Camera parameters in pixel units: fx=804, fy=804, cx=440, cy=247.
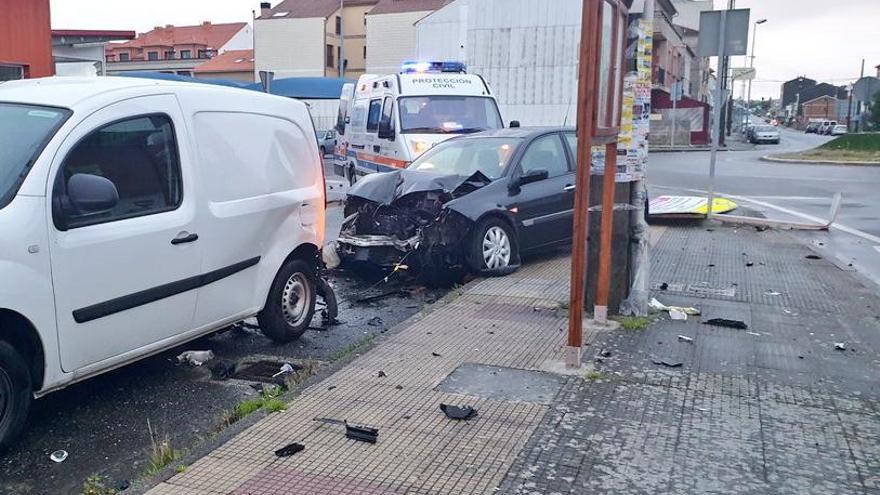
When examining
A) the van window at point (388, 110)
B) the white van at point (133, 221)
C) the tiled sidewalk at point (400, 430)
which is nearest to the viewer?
the tiled sidewalk at point (400, 430)

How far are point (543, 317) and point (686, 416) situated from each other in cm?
246

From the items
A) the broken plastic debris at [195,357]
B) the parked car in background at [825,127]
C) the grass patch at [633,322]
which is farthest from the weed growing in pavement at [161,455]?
the parked car in background at [825,127]

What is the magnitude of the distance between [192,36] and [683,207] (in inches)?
3009

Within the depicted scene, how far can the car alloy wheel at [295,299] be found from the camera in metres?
6.51

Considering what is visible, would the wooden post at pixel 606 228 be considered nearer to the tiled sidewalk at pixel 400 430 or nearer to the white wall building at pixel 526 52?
the tiled sidewalk at pixel 400 430

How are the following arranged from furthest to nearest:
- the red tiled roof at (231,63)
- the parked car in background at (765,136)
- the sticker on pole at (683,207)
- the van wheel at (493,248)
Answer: the red tiled roof at (231,63)
the parked car in background at (765,136)
the sticker on pole at (683,207)
the van wheel at (493,248)

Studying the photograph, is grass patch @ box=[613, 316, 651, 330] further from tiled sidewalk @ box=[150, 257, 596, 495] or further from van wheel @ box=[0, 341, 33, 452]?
van wheel @ box=[0, 341, 33, 452]

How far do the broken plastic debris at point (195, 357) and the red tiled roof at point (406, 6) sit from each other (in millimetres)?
55986

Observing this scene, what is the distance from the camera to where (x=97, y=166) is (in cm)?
475

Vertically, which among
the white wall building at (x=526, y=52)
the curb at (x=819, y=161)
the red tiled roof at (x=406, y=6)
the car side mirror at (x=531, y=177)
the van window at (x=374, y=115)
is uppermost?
the red tiled roof at (x=406, y=6)

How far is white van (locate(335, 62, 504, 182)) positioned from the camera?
48.1 feet

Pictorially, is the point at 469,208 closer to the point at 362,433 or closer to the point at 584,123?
the point at 584,123

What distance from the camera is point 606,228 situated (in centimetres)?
640

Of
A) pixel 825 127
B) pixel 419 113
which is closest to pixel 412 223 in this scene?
pixel 419 113
